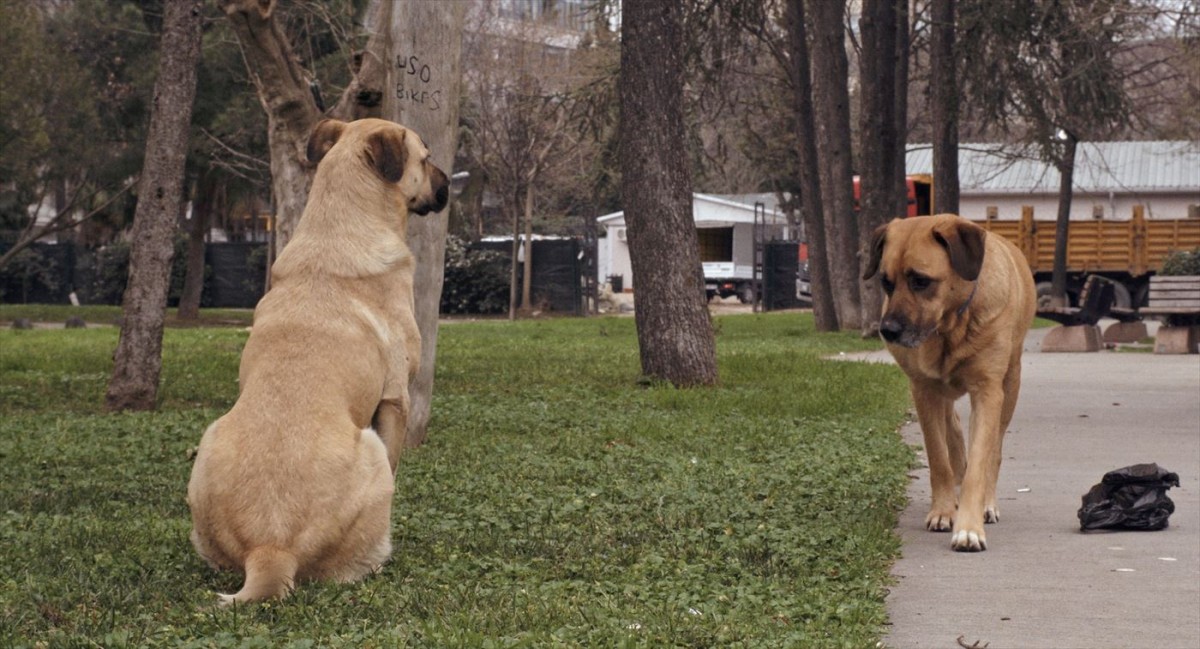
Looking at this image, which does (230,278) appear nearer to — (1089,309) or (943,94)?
(943,94)

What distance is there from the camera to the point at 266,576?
5121mm

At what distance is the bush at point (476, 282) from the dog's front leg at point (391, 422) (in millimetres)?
36489

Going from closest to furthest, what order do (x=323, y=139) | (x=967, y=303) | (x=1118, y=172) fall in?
(x=323, y=139) < (x=967, y=303) < (x=1118, y=172)

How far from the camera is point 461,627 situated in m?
4.92

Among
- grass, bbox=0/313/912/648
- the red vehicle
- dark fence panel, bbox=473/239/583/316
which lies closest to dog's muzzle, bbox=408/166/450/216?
grass, bbox=0/313/912/648

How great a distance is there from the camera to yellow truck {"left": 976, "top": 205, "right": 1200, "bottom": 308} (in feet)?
130

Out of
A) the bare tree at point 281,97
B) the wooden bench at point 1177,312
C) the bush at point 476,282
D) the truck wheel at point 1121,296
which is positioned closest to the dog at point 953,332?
the bare tree at point 281,97

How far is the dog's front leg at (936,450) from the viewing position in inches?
291

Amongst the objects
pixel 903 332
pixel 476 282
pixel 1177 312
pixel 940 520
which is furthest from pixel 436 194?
pixel 476 282

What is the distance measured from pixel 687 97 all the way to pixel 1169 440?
17143mm

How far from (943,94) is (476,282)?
20.8 m

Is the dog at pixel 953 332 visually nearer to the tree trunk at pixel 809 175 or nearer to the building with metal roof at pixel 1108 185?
the tree trunk at pixel 809 175

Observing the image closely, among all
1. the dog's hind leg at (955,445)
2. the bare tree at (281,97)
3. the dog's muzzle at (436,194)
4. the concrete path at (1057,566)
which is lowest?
the concrete path at (1057,566)

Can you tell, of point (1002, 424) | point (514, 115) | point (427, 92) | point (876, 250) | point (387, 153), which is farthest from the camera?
point (514, 115)
